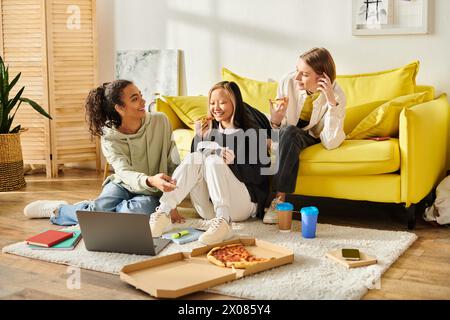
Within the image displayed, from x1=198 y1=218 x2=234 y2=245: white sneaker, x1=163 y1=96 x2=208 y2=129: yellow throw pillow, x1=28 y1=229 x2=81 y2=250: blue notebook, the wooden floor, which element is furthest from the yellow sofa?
x1=28 y1=229 x2=81 y2=250: blue notebook

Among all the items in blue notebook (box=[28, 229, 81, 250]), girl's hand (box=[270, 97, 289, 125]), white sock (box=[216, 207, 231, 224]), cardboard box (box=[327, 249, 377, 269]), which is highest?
girl's hand (box=[270, 97, 289, 125])

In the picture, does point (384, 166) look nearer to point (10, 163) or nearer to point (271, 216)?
point (271, 216)

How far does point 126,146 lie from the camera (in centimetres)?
336

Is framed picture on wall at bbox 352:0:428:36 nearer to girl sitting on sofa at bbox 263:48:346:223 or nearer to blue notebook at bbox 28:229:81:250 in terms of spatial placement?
girl sitting on sofa at bbox 263:48:346:223

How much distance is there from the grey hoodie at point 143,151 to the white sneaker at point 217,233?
459 mm

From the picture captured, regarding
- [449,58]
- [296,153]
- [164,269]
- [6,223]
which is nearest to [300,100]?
[296,153]

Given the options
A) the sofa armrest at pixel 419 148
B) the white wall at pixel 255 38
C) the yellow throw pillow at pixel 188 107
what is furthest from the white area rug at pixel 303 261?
the white wall at pixel 255 38

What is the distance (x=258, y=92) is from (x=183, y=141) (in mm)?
607

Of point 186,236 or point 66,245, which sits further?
point 186,236

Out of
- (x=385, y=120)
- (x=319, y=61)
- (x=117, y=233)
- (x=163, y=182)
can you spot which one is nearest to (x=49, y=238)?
(x=117, y=233)

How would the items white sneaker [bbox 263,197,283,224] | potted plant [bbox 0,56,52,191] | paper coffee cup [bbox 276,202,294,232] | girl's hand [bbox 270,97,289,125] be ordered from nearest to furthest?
paper coffee cup [bbox 276,202,294,232] → white sneaker [bbox 263,197,283,224] → girl's hand [bbox 270,97,289,125] → potted plant [bbox 0,56,52,191]

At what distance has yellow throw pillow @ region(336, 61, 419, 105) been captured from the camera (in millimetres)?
3684

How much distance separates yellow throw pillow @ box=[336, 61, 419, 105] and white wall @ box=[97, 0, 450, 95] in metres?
0.25
